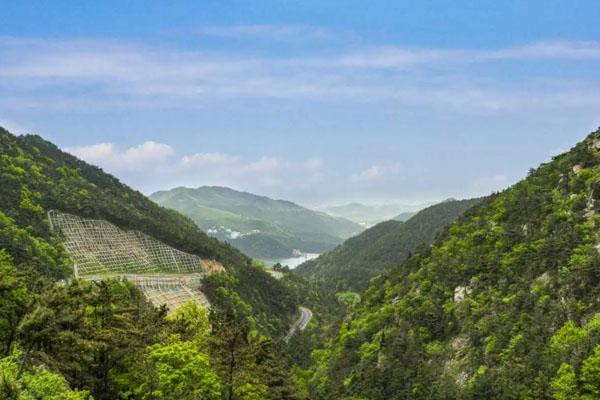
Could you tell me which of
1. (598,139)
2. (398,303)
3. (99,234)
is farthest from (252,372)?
(99,234)

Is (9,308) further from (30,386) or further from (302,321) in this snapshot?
(302,321)

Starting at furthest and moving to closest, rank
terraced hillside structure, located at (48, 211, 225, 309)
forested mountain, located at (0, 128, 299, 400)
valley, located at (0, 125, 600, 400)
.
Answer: terraced hillside structure, located at (48, 211, 225, 309) → valley, located at (0, 125, 600, 400) → forested mountain, located at (0, 128, 299, 400)

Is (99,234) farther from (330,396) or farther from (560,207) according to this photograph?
(560,207)

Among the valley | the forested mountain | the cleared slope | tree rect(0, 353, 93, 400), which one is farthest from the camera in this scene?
the cleared slope

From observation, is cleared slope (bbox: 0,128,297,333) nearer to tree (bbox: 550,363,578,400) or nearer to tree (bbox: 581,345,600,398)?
tree (bbox: 550,363,578,400)

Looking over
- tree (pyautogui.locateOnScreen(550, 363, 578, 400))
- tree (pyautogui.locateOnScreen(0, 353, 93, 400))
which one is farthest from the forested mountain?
tree (pyautogui.locateOnScreen(550, 363, 578, 400))

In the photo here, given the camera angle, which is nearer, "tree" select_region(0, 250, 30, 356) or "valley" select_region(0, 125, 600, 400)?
"tree" select_region(0, 250, 30, 356)

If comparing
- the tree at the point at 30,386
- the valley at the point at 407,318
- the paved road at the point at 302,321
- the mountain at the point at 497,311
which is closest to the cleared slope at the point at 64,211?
the valley at the point at 407,318
